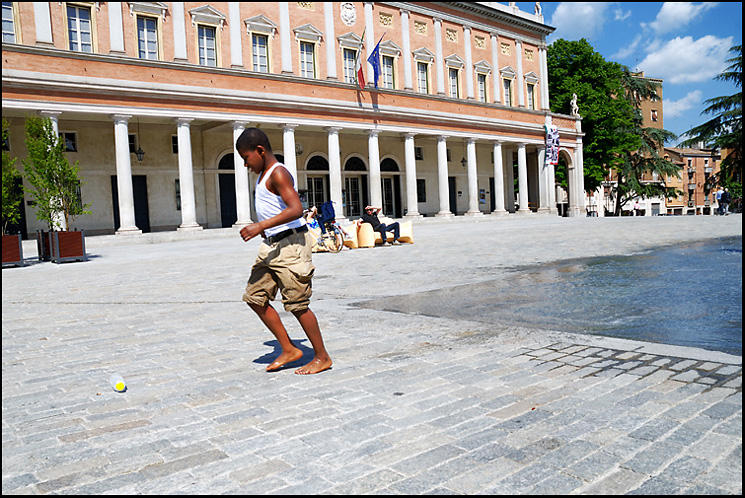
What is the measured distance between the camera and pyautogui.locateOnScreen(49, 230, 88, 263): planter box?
1667 centimetres

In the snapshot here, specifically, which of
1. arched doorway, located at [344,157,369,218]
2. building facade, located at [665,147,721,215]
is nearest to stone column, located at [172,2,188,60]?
arched doorway, located at [344,157,369,218]

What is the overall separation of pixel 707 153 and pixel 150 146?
8417 cm

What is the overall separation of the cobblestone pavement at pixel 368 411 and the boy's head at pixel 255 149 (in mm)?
1574

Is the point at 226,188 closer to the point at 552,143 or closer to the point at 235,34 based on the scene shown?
the point at 235,34

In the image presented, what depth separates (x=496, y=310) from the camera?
6.84 m

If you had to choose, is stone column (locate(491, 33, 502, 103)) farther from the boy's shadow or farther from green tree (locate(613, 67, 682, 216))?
the boy's shadow

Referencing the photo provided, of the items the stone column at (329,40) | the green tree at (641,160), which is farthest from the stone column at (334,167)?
the green tree at (641,160)

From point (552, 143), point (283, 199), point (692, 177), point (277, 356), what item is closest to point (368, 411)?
point (283, 199)

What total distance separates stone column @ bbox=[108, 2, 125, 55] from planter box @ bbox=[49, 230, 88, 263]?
1283 centimetres

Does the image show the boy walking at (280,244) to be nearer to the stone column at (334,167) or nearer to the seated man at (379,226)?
the seated man at (379,226)

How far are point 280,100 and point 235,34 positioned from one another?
4.34 meters

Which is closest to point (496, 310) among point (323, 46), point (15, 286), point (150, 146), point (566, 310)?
point (566, 310)

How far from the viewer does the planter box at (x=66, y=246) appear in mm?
16672

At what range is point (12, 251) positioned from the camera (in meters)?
15.8
